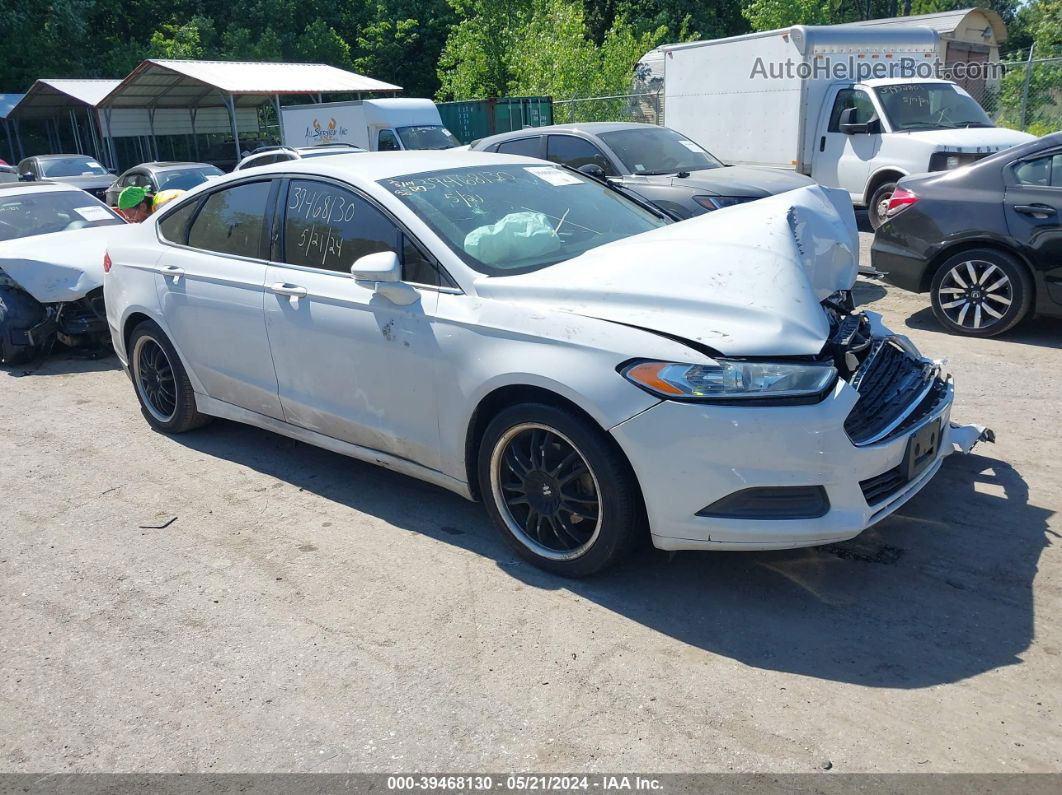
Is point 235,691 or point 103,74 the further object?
point 103,74

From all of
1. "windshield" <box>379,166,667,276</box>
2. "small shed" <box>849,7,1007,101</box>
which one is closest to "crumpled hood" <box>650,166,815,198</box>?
"windshield" <box>379,166,667,276</box>

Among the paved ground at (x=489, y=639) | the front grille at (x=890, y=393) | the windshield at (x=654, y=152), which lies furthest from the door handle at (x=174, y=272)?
the windshield at (x=654, y=152)

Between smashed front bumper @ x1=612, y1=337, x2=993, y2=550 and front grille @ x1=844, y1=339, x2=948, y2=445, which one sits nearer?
smashed front bumper @ x1=612, y1=337, x2=993, y2=550

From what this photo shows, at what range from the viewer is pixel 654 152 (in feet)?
33.5

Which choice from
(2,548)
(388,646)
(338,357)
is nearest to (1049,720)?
(388,646)

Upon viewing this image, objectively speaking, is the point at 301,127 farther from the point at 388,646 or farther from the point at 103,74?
the point at 388,646

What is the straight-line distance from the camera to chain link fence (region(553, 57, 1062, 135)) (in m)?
18.4

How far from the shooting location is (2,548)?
4504 millimetres

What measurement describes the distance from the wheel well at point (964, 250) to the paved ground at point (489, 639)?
2189 millimetres

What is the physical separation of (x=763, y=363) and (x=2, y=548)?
3774mm

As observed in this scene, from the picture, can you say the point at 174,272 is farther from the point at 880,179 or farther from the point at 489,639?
the point at 880,179

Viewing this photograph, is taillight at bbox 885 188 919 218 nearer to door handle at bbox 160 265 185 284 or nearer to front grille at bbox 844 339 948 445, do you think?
front grille at bbox 844 339 948 445

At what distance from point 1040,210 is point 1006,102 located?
1683cm

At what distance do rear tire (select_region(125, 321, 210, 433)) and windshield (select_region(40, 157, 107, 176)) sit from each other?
53.2 feet
